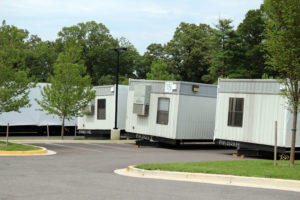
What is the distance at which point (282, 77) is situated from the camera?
15.1m

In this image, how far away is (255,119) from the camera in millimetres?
20250

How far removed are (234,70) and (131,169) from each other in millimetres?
42491

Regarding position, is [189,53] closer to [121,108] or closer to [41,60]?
[41,60]

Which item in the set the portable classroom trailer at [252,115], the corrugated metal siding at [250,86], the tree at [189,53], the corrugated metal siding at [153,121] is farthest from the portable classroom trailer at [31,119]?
the tree at [189,53]

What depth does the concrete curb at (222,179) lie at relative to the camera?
1092 cm

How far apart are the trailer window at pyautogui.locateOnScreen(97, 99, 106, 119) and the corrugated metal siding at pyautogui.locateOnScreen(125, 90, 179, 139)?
4.31m

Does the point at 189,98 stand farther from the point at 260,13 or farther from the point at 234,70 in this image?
the point at 260,13

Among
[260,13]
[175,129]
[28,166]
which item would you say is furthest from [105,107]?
Result: [260,13]

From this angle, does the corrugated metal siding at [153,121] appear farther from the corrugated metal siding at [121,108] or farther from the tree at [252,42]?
the tree at [252,42]

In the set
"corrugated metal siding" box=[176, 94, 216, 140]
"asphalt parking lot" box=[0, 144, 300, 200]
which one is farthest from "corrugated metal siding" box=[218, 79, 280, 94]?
"asphalt parking lot" box=[0, 144, 300, 200]

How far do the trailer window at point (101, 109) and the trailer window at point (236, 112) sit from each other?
1161 cm

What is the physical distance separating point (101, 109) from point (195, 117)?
8.97 metres

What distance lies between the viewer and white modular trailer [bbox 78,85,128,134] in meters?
30.0

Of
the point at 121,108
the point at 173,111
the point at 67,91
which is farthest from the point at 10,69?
the point at 121,108
